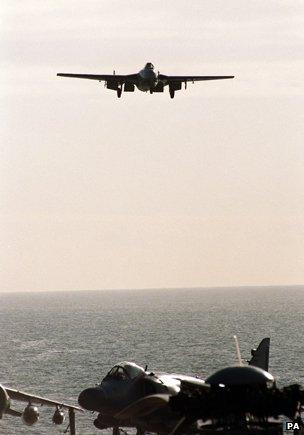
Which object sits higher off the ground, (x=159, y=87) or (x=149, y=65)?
(x=149, y=65)

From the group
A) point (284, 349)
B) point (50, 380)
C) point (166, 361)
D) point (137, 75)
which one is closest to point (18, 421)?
point (50, 380)

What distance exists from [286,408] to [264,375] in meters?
1.65

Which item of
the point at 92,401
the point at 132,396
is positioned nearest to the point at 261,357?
the point at 132,396

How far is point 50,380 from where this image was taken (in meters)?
140

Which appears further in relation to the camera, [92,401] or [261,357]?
[261,357]

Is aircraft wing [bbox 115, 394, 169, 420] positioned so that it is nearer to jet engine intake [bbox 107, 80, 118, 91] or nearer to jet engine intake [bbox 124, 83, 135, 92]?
jet engine intake [bbox 124, 83, 135, 92]

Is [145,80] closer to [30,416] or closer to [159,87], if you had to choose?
[159,87]

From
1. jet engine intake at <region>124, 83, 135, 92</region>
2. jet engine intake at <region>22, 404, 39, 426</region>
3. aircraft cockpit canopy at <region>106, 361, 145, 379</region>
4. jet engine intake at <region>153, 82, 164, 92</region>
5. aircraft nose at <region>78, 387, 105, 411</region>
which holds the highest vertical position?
jet engine intake at <region>124, 83, 135, 92</region>

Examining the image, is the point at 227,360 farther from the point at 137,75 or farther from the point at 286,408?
the point at 286,408

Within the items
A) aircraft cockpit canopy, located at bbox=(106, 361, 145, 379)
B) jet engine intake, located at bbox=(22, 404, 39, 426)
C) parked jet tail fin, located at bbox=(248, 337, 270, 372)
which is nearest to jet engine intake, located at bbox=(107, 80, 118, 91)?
parked jet tail fin, located at bbox=(248, 337, 270, 372)

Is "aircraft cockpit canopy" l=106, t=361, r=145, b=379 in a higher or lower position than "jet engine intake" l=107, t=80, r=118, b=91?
lower

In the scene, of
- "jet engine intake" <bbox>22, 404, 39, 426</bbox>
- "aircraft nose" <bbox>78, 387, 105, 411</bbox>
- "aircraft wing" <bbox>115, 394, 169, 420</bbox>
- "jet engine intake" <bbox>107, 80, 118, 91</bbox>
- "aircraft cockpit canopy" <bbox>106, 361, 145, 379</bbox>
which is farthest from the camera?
"jet engine intake" <bbox>107, 80, 118, 91</bbox>

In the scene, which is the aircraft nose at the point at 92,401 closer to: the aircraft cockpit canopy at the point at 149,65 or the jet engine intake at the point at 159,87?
the aircraft cockpit canopy at the point at 149,65

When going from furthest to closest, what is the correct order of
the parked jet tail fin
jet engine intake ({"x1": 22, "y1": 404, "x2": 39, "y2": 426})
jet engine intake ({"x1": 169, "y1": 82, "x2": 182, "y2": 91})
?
jet engine intake ({"x1": 169, "y1": 82, "x2": 182, "y2": 91}), the parked jet tail fin, jet engine intake ({"x1": 22, "y1": 404, "x2": 39, "y2": 426})
